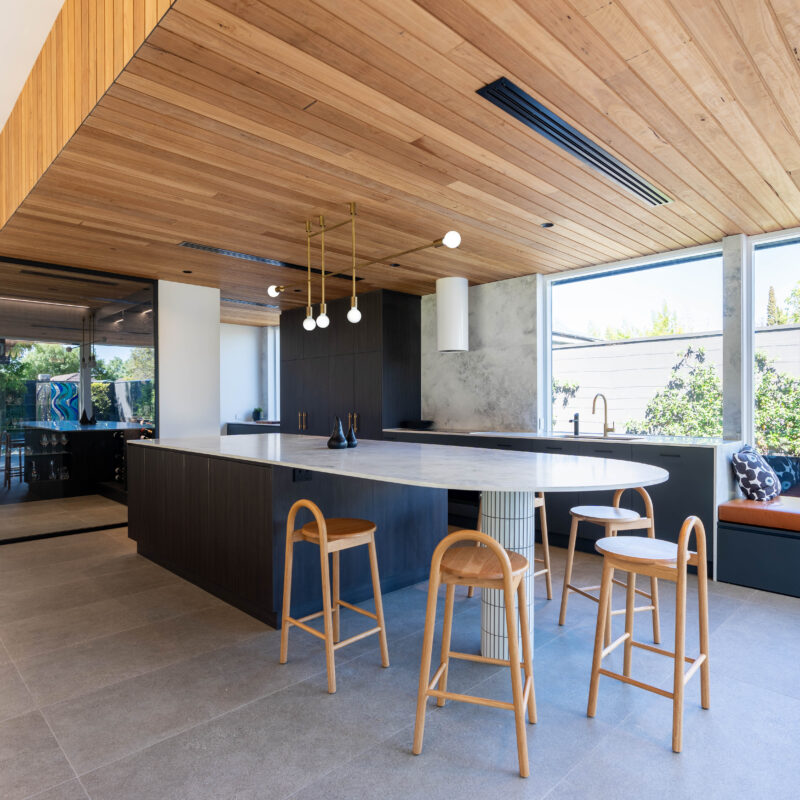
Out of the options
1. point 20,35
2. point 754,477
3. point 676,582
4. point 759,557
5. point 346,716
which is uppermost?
point 20,35

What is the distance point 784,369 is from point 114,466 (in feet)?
20.0

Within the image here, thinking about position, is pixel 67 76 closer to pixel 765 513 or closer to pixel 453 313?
pixel 453 313

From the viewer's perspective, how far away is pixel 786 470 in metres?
4.28

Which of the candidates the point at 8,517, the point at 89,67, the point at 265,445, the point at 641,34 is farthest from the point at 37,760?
the point at 8,517

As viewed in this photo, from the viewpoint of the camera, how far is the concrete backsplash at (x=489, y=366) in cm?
565

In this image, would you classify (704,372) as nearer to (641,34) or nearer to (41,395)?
(641,34)

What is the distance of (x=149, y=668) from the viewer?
2.54 metres

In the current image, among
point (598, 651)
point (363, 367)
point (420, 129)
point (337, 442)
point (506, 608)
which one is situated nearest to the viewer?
point (506, 608)

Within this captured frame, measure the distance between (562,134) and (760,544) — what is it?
116 inches

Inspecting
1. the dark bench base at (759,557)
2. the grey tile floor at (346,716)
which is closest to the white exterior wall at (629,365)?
the dark bench base at (759,557)

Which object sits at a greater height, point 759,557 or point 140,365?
point 140,365

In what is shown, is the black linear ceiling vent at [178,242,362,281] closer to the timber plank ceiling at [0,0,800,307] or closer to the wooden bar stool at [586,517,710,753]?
the timber plank ceiling at [0,0,800,307]

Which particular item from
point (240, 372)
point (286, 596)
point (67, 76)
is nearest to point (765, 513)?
point (286, 596)

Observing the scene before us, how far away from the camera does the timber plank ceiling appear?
191cm
